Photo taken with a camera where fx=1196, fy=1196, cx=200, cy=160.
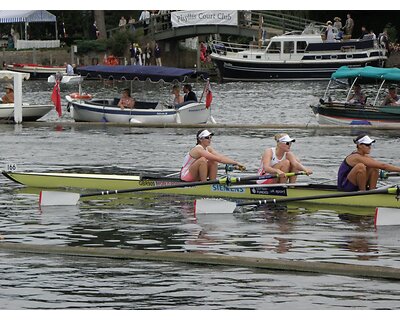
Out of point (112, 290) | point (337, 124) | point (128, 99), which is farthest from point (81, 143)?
point (112, 290)

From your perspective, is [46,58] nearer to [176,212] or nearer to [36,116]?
[36,116]

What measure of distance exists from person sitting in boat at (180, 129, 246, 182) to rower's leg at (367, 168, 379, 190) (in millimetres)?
2349

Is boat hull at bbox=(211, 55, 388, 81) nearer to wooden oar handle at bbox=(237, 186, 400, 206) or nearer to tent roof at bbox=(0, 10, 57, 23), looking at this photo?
tent roof at bbox=(0, 10, 57, 23)

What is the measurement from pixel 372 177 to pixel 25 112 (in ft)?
70.1

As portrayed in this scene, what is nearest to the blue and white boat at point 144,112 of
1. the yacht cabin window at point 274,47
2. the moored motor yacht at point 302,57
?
the moored motor yacht at point 302,57

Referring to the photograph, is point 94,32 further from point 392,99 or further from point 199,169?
point 199,169

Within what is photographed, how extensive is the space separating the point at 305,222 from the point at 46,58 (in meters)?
56.1

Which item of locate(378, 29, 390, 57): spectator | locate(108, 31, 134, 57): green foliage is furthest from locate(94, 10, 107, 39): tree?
locate(378, 29, 390, 57): spectator

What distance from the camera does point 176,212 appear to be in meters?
21.5

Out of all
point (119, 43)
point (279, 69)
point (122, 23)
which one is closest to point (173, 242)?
point (279, 69)

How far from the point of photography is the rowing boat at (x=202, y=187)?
21.4 m

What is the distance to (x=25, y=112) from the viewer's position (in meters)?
40.4

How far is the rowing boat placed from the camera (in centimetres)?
2136

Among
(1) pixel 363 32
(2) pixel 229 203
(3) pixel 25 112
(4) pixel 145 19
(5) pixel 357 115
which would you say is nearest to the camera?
(2) pixel 229 203
